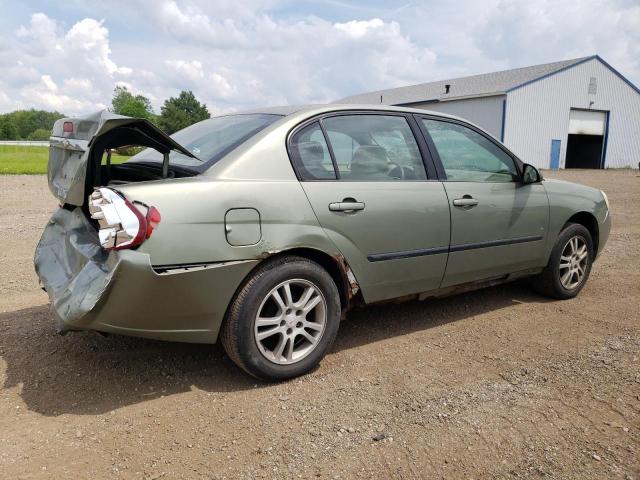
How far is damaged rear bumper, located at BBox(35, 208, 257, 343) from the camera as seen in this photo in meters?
2.70

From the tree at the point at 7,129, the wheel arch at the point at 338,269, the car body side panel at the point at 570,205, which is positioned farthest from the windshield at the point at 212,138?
Answer: the tree at the point at 7,129

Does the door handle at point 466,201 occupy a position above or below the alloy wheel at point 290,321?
above

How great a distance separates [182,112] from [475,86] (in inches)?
2520

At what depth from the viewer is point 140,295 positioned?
272 cm

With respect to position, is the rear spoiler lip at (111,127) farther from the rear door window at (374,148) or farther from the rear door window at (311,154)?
the rear door window at (374,148)

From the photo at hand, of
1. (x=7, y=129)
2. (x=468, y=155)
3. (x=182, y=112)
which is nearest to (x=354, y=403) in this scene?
(x=468, y=155)

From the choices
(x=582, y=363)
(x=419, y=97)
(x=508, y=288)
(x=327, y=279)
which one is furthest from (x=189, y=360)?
(x=419, y=97)

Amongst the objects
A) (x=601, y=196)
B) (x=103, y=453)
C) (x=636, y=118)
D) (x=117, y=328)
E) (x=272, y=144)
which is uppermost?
(x=636, y=118)

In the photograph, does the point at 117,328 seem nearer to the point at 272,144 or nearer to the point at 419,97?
the point at 272,144

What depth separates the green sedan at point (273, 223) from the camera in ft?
9.11

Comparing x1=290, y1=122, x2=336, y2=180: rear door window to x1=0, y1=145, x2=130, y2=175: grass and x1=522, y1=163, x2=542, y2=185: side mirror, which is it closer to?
x1=522, y1=163, x2=542, y2=185: side mirror

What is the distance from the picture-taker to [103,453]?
253cm

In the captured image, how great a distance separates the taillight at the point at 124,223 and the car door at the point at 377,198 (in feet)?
3.18

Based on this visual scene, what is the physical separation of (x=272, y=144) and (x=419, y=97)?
37.6m
